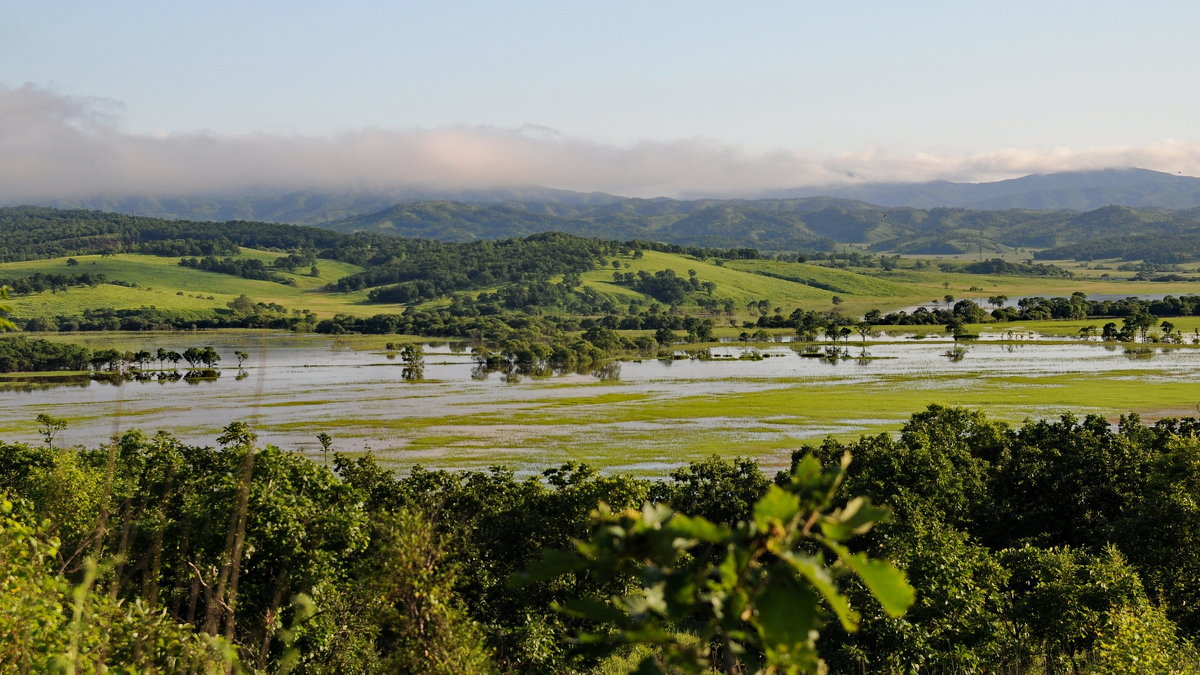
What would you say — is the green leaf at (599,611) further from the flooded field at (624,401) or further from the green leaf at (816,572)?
the flooded field at (624,401)

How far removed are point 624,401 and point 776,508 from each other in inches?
4277

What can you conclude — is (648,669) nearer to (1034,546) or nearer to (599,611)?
(599,611)

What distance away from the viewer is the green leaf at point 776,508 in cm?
338

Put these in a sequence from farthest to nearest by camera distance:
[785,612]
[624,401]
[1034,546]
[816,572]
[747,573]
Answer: [624,401] < [1034,546] < [747,573] < [785,612] < [816,572]

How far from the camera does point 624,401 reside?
11181 centimetres

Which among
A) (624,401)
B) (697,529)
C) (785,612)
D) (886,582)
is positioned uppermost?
(697,529)

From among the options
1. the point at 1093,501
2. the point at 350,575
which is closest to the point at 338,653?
the point at 350,575

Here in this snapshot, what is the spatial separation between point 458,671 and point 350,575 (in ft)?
56.5

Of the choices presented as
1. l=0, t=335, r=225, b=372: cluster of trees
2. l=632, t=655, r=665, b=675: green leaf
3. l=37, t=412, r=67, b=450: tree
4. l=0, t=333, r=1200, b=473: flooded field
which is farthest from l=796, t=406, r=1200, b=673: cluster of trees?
l=0, t=335, r=225, b=372: cluster of trees

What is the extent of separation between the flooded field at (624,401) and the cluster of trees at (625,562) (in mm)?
24625

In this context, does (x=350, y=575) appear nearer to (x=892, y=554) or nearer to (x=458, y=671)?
(x=458, y=671)

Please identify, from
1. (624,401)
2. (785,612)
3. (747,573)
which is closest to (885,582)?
(785,612)

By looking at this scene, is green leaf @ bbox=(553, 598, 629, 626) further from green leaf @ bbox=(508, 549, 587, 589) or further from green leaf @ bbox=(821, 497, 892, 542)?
green leaf @ bbox=(821, 497, 892, 542)

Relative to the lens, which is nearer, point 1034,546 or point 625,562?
point 625,562
